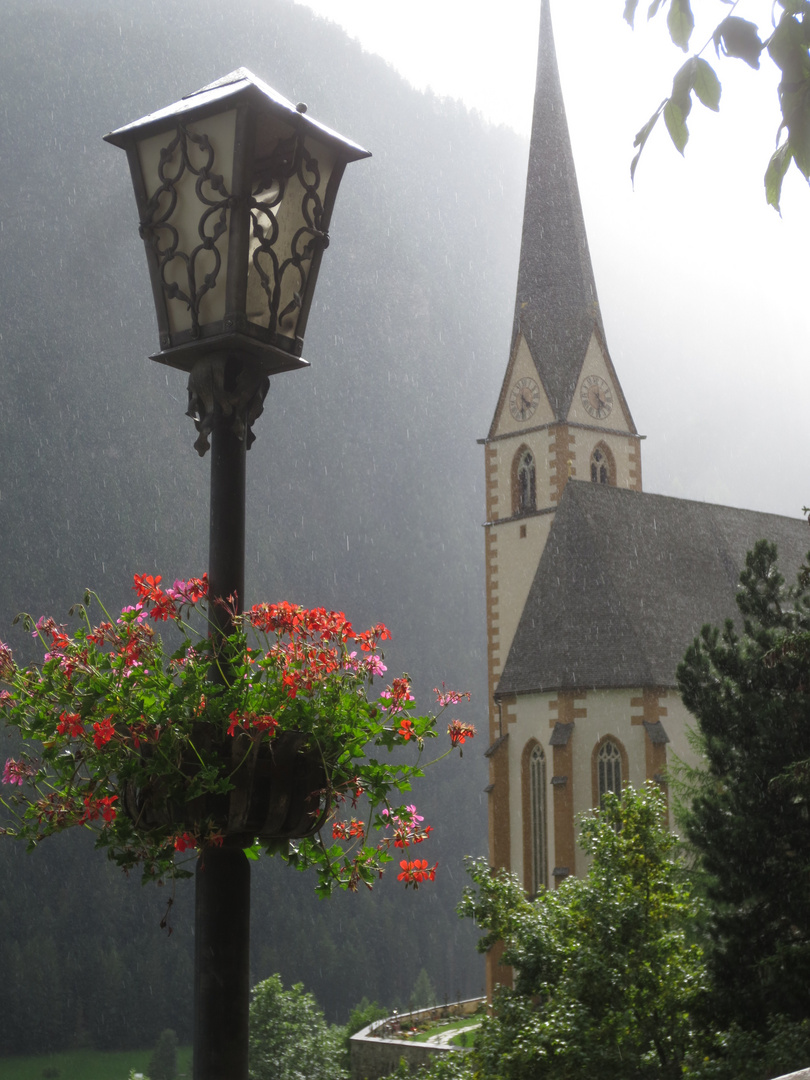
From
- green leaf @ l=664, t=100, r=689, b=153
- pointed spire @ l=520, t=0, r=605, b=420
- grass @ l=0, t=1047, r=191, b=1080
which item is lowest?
grass @ l=0, t=1047, r=191, b=1080

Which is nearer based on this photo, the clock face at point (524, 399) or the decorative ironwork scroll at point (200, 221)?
the decorative ironwork scroll at point (200, 221)

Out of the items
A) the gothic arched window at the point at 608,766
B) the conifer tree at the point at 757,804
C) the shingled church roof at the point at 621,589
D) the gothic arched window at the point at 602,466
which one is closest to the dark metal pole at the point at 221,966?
the conifer tree at the point at 757,804

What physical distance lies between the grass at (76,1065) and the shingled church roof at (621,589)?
71.7 metres

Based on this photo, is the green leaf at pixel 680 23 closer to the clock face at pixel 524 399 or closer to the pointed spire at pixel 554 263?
the pointed spire at pixel 554 263

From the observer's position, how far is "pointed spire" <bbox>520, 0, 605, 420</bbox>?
38.1 m

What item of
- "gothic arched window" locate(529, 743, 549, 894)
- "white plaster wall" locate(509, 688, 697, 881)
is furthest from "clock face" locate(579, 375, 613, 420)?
"gothic arched window" locate(529, 743, 549, 894)

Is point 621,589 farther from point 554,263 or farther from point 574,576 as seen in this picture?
point 554,263

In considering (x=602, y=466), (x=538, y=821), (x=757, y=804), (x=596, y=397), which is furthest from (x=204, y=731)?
(x=596, y=397)

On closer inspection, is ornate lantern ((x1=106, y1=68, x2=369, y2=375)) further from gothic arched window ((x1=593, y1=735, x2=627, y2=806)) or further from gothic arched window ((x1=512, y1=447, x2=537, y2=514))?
gothic arched window ((x1=512, y1=447, x2=537, y2=514))

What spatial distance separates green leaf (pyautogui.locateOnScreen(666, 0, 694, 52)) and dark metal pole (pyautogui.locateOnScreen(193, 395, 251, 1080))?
144 centimetres

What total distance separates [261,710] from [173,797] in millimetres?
282

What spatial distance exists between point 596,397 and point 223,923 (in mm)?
36020

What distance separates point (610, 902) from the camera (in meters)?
14.4

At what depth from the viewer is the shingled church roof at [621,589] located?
2970 centimetres
